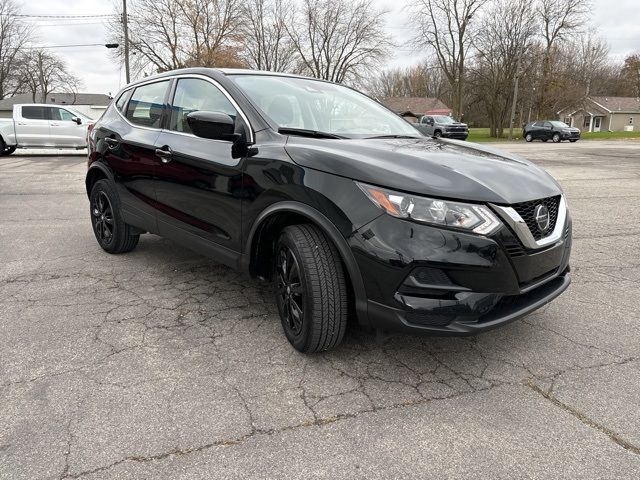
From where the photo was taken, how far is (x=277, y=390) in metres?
2.48

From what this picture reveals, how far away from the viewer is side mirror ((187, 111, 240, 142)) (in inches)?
112

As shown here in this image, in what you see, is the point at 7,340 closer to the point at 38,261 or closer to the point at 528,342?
the point at 38,261

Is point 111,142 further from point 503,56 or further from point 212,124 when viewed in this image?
point 503,56

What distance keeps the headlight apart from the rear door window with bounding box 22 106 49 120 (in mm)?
17577

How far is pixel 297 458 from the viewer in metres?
2.00

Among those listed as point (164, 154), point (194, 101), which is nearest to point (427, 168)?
point (194, 101)

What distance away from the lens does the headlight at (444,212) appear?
225 cm

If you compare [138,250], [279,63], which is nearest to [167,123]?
[138,250]

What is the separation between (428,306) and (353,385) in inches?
24.2

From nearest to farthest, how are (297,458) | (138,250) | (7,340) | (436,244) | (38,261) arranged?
(297,458) < (436,244) < (7,340) < (38,261) < (138,250)

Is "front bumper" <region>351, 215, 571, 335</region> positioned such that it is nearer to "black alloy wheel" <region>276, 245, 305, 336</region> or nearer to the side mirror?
"black alloy wheel" <region>276, 245, 305, 336</region>

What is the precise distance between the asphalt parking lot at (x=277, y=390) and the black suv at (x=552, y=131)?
34.2 meters

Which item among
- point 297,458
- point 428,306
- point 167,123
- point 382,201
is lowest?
point 297,458

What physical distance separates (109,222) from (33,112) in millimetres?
14427
